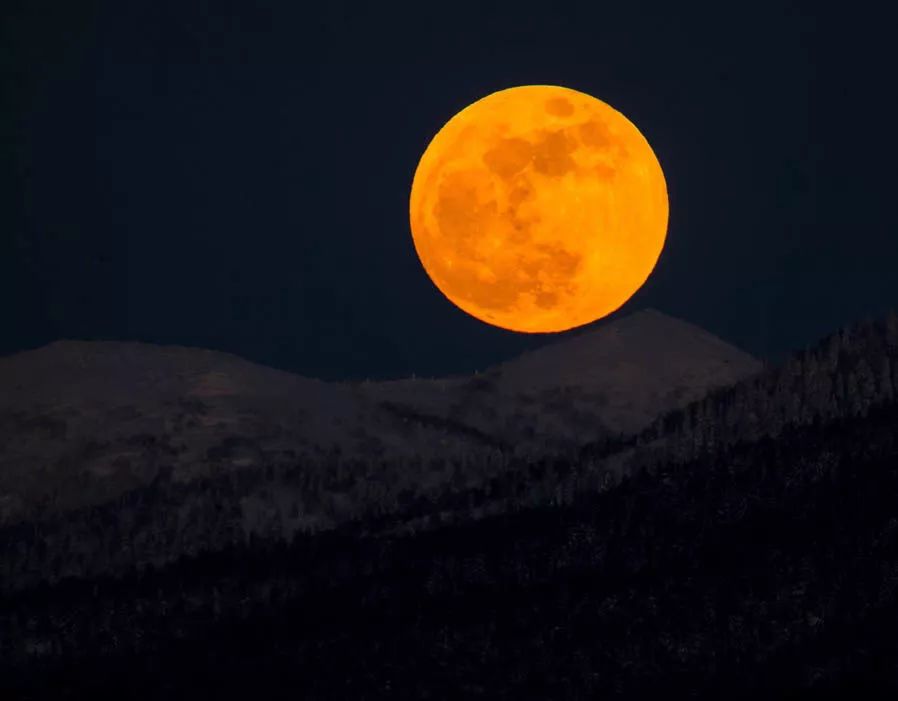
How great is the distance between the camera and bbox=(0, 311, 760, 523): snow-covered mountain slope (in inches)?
4574

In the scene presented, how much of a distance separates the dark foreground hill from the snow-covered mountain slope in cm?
2765

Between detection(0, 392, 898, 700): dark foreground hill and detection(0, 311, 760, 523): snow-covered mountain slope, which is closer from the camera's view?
detection(0, 392, 898, 700): dark foreground hill

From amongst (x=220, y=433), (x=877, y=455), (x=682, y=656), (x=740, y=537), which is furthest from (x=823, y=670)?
(x=220, y=433)

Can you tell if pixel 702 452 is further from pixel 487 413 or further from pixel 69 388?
pixel 69 388

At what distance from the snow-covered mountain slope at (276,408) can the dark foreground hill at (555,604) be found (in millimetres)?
27647

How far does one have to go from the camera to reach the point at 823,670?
54156 millimetres

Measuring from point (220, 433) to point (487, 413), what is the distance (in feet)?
121

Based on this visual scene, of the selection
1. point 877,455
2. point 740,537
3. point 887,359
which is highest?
point 887,359

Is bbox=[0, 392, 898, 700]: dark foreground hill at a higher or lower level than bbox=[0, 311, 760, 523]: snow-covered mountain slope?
lower

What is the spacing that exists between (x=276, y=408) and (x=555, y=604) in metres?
71.3

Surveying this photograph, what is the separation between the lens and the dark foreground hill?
55.8 m

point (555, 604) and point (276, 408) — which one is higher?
point (276, 408)

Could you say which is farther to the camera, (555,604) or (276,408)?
(276,408)

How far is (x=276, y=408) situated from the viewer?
5295 inches
